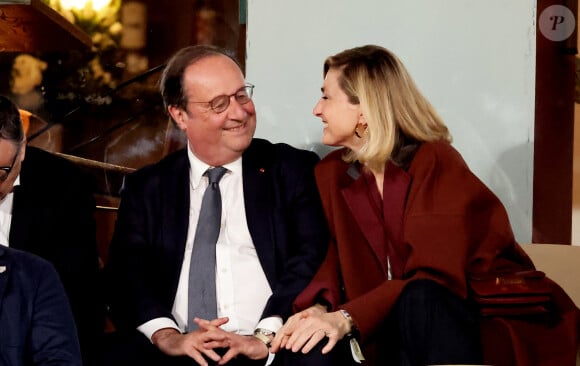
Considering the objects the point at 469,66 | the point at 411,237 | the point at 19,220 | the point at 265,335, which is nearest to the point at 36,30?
the point at 19,220

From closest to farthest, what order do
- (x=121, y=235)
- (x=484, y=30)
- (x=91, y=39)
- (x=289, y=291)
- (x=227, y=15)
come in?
1. (x=289, y=291)
2. (x=121, y=235)
3. (x=484, y=30)
4. (x=227, y=15)
5. (x=91, y=39)

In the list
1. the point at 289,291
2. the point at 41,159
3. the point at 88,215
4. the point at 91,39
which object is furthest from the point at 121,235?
the point at 91,39

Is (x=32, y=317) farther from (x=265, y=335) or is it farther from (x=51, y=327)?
(x=265, y=335)

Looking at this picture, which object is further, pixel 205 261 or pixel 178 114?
pixel 178 114

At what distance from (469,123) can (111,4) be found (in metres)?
2.16

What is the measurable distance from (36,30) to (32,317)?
2057 mm

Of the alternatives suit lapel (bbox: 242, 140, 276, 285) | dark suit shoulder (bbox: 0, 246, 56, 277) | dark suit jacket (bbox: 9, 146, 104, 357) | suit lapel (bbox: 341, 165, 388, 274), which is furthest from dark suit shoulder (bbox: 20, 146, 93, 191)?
suit lapel (bbox: 341, 165, 388, 274)

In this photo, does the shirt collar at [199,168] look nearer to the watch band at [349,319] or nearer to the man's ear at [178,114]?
the man's ear at [178,114]

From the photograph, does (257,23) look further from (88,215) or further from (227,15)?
(88,215)

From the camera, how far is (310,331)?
6.72ft

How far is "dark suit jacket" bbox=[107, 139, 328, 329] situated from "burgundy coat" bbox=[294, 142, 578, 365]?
0.31 feet

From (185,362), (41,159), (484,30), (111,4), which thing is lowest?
(185,362)

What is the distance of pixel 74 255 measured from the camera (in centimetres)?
241

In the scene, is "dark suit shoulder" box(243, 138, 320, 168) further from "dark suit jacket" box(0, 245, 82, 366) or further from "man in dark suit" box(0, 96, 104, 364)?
"dark suit jacket" box(0, 245, 82, 366)
